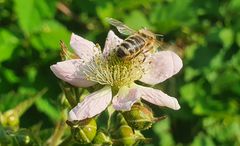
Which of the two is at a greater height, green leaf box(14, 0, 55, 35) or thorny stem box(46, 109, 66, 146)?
green leaf box(14, 0, 55, 35)

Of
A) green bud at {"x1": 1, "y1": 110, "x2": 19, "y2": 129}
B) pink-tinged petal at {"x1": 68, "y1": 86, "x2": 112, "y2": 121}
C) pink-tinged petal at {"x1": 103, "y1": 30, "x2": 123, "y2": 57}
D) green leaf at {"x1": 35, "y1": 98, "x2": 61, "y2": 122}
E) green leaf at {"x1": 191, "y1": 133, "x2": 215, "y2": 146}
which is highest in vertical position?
pink-tinged petal at {"x1": 103, "y1": 30, "x2": 123, "y2": 57}

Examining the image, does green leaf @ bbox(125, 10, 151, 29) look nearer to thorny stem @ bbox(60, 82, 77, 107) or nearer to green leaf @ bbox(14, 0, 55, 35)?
green leaf @ bbox(14, 0, 55, 35)

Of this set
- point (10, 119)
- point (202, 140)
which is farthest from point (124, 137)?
point (202, 140)

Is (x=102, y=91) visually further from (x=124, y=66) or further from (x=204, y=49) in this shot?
(x=204, y=49)

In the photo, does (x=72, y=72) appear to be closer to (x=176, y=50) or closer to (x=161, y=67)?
(x=161, y=67)

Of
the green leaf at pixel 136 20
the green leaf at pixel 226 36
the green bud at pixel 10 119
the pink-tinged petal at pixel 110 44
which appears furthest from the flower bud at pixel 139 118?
the green leaf at pixel 226 36

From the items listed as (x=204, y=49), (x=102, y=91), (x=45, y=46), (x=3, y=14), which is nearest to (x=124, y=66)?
(x=102, y=91)

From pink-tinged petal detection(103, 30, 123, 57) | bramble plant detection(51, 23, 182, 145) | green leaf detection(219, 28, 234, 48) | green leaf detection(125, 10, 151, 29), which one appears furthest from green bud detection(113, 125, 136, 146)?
green leaf detection(219, 28, 234, 48)
